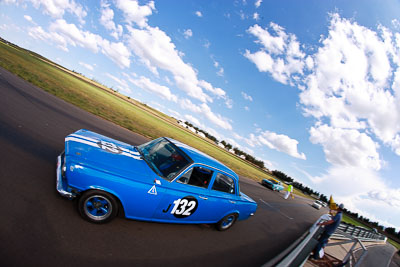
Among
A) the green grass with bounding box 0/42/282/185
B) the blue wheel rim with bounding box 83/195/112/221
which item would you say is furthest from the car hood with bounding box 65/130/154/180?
the green grass with bounding box 0/42/282/185

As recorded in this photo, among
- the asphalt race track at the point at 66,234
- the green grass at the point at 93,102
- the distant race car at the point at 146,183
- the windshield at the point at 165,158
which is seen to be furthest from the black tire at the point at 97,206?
the green grass at the point at 93,102

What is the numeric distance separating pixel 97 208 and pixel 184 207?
1619mm

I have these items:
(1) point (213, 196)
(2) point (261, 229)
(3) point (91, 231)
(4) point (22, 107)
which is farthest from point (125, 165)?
(4) point (22, 107)

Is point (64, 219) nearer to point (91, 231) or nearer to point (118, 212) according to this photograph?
point (91, 231)

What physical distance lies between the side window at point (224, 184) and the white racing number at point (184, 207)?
67 centimetres

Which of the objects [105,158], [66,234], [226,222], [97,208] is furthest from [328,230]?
[66,234]

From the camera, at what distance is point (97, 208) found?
10.0ft

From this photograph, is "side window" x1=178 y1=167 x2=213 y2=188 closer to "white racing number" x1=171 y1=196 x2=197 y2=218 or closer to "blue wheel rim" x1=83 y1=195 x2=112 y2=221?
"white racing number" x1=171 y1=196 x2=197 y2=218

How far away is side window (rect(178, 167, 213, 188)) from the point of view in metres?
3.70

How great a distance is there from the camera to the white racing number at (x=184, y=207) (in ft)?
11.7

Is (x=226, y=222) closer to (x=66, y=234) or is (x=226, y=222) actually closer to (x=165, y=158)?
(x=165, y=158)

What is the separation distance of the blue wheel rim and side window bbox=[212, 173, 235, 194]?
2.25 meters

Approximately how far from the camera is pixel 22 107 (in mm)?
7137

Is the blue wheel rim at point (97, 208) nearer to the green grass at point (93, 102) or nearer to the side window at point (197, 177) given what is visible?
the side window at point (197, 177)
